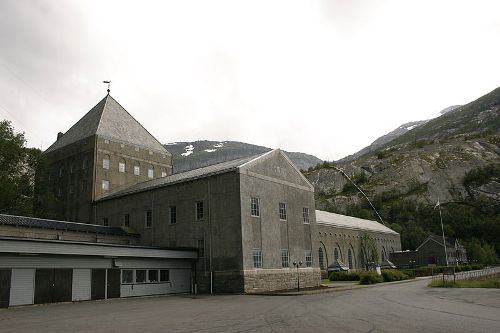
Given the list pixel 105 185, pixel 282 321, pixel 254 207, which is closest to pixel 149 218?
pixel 105 185

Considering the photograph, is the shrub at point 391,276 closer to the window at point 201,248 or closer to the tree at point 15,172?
the window at point 201,248

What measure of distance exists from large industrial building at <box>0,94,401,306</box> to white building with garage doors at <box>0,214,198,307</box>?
7 centimetres

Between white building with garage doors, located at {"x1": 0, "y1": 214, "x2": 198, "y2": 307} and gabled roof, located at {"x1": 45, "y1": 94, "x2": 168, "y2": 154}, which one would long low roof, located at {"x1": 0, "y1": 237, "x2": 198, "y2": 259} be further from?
gabled roof, located at {"x1": 45, "y1": 94, "x2": 168, "y2": 154}

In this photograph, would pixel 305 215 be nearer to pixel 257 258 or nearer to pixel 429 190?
pixel 257 258

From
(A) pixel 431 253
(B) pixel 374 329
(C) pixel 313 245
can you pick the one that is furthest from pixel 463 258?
(B) pixel 374 329

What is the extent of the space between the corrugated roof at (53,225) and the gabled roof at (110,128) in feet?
48.3

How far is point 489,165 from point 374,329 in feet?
486

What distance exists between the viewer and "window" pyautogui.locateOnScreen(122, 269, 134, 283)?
32438 mm

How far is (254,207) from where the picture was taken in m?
36.9

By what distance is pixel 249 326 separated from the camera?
1439cm

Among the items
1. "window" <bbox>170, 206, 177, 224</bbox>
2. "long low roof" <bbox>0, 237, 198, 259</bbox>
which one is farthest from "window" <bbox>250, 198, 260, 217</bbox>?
"window" <bbox>170, 206, 177, 224</bbox>

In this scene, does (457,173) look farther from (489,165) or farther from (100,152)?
(100,152)

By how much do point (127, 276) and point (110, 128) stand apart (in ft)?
86.5

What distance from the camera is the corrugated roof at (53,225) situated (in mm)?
33903
